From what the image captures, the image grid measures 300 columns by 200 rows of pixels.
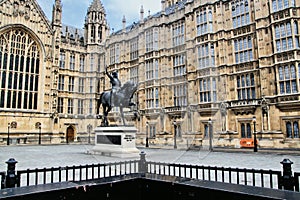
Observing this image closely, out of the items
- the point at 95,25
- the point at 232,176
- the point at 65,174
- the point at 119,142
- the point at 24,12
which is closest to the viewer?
the point at 65,174

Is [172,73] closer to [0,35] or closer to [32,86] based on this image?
[32,86]

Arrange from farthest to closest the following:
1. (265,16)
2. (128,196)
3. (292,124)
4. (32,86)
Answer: (32,86)
(265,16)
(292,124)
(128,196)

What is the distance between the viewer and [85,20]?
46656mm

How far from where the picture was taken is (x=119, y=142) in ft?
53.3

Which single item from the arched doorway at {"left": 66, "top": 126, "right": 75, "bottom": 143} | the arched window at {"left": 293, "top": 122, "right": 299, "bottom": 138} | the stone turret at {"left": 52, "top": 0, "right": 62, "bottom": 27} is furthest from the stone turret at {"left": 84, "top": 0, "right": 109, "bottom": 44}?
the arched window at {"left": 293, "top": 122, "right": 299, "bottom": 138}

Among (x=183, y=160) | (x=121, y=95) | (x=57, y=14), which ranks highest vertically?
(x=57, y=14)

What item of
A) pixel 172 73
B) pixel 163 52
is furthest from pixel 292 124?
pixel 163 52

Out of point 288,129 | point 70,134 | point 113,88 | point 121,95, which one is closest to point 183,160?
point 121,95

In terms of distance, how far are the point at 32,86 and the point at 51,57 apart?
5.58m

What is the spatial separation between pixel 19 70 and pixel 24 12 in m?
8.85

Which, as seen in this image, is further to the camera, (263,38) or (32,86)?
(32,86)

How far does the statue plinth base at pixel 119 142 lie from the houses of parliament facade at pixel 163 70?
3.57 meters

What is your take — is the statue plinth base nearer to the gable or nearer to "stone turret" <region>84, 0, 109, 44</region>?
the gable

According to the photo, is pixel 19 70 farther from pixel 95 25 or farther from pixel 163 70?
pixel 163 70
